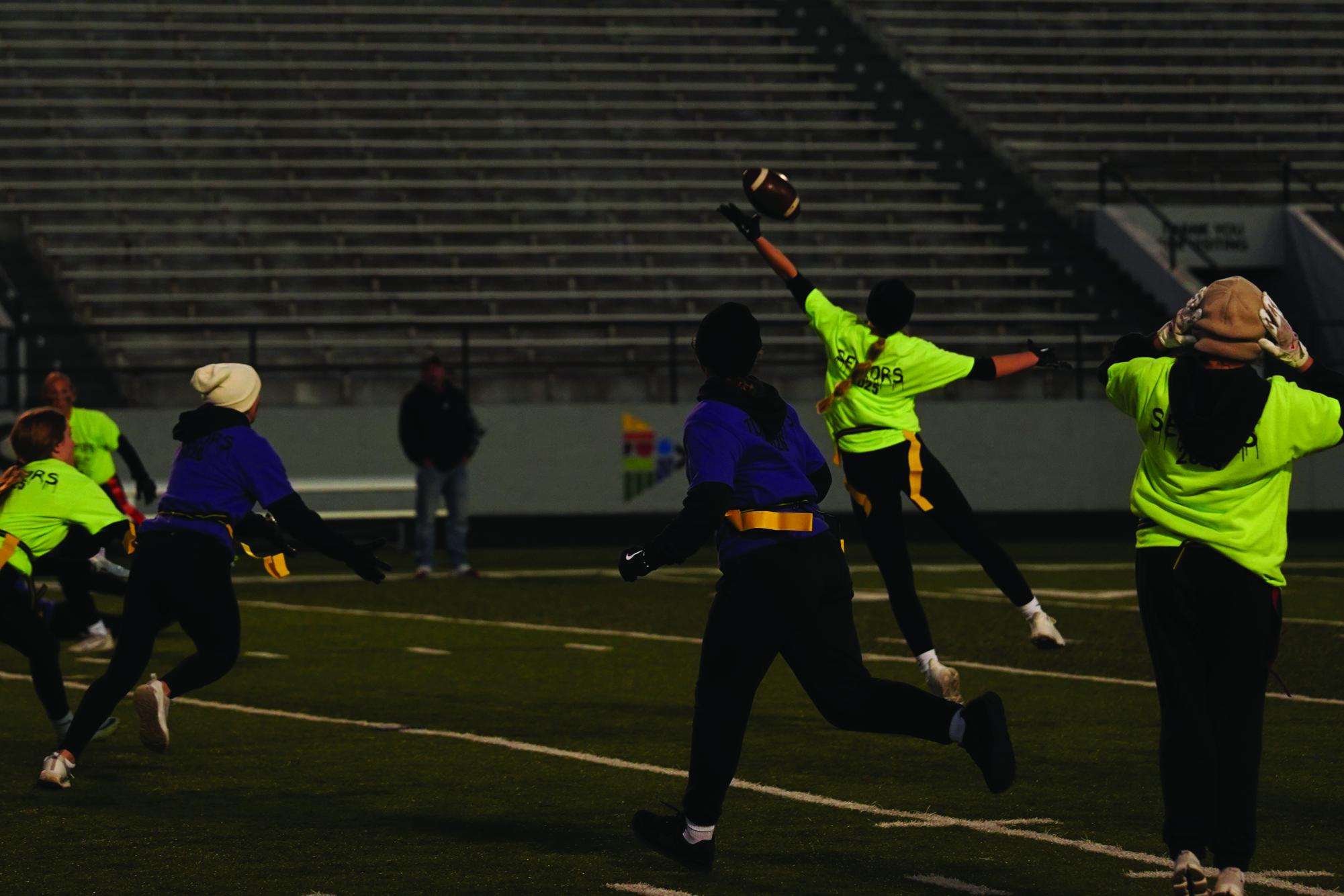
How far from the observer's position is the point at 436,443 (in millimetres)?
20078

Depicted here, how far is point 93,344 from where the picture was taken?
83.0 ft

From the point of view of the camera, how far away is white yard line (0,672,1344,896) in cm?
742

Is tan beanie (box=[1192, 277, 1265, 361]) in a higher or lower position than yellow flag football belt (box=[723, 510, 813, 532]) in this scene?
higher

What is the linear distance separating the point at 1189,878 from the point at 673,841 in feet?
5.43

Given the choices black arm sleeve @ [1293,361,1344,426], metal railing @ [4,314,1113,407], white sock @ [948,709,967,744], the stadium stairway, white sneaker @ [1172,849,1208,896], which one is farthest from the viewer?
the stadium stairway

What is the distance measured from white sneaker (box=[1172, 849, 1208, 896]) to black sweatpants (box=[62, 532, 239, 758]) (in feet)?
13.6

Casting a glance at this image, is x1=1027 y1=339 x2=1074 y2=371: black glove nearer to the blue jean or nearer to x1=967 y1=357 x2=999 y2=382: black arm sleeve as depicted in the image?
x1=967 y1=357 x2=999 y2=382: black arm sleeve

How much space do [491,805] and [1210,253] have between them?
2306 cm

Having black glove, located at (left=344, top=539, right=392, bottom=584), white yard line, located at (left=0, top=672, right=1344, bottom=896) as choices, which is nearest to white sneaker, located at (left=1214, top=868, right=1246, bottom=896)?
white yard line, located at (left=0, top=672, right=1344, bottom=896)

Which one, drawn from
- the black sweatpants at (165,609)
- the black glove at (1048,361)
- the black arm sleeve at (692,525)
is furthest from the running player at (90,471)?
the black arm sleeve at (692,525)

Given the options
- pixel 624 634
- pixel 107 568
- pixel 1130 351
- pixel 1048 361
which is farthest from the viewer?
pixel 624 634

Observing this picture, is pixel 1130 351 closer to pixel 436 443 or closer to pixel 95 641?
pixel 95 641

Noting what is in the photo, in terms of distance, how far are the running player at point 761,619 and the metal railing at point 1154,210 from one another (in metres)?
22.0

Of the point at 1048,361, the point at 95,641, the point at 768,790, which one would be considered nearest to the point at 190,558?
the point at 768,790
